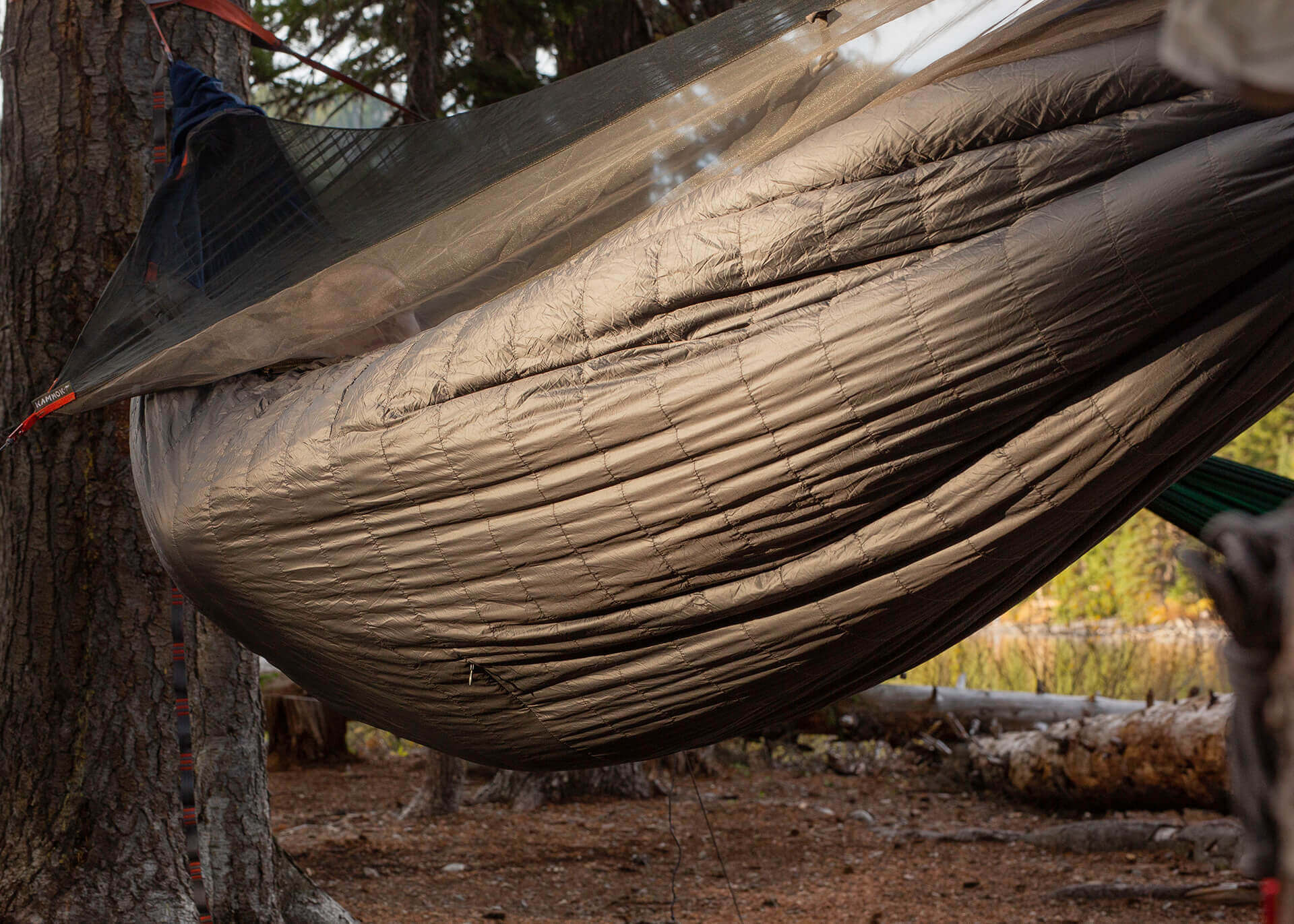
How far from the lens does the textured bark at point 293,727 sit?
469 centimetres

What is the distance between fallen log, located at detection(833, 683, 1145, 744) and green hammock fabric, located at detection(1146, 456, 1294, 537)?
86.4 inches

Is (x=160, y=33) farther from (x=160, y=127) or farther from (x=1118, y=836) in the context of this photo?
(x=1118, y=836)

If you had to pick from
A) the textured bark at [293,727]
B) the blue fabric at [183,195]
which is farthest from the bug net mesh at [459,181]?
the textured bark at [293,727]

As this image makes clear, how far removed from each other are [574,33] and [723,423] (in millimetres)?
3454

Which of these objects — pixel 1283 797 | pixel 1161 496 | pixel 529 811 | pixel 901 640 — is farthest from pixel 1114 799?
pixel 1283 797

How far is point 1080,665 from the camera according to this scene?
5164 millimetres

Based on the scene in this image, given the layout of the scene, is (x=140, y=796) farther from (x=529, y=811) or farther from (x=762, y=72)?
(x=529, y=811)

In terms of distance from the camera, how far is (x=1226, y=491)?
7.13 feet

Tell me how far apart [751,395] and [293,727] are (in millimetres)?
4117

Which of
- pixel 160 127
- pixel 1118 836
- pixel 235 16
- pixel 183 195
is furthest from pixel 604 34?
pixel 1118 836

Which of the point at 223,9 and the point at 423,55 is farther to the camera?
the point at 423,55

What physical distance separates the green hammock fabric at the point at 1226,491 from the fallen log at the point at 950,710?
2.19m

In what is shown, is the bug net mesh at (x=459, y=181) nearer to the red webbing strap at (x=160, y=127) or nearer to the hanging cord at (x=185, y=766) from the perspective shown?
the red webbing strap at (x=160, y=127)

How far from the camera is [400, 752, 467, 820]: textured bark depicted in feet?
12.4
